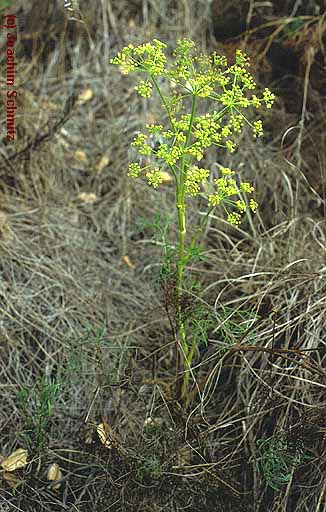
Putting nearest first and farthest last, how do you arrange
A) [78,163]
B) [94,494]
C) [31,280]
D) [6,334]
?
[94,494] → [6,334] → [31,280] → [78,163]

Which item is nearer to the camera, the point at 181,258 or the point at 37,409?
the point at 181,258

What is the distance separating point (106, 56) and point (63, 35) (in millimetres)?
198

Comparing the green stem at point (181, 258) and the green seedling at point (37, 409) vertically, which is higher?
the green stem at point (181, 258)

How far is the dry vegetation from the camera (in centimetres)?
175

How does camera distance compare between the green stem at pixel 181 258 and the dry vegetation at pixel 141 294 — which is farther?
the dry vegetation at pixel 141 294

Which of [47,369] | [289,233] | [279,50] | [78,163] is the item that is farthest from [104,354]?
[279,50]

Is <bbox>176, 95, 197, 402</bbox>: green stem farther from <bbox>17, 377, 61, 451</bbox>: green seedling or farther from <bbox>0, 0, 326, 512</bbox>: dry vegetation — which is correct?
<bbox>17, 377, 61, 451</bbox>: green seedling

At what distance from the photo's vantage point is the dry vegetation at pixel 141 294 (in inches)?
68.7

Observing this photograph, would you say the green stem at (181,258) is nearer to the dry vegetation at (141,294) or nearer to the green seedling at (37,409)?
the dry vegetation at (141,294)

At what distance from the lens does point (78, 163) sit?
2.64 metres

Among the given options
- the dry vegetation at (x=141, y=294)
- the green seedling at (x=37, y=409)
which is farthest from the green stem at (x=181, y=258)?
the green seedling at (x=37, y=409)

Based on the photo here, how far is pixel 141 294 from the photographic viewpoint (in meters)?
Result: 2.27

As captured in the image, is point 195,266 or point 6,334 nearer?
point 6,334

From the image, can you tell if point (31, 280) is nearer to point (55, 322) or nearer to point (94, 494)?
point (55, 322)
